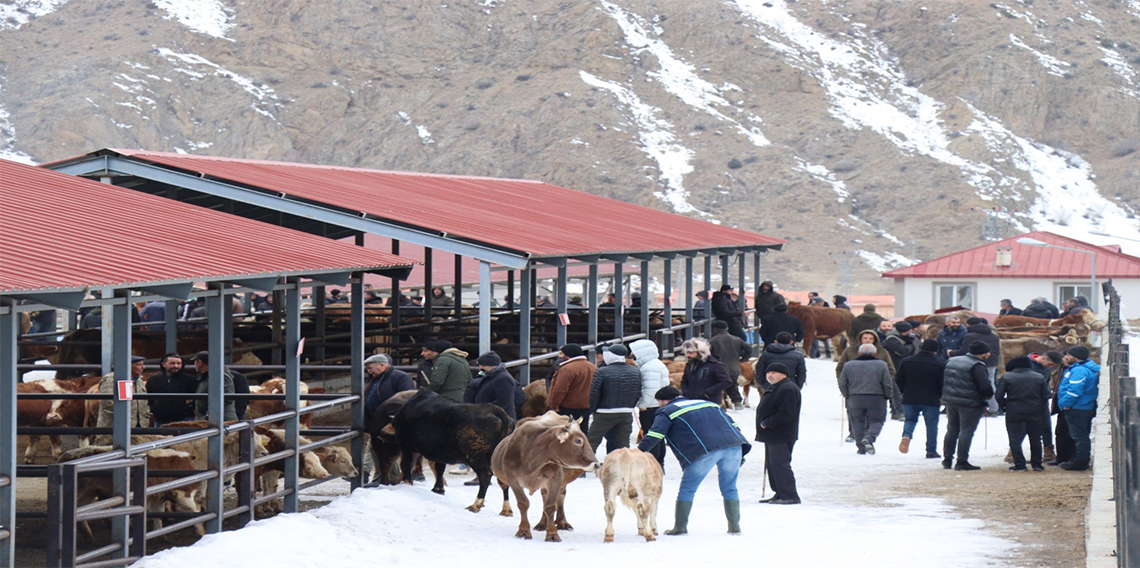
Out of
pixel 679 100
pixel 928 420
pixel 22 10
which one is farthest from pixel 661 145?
pixel 928 420

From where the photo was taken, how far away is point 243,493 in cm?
1086

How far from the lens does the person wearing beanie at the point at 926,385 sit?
51.7ft

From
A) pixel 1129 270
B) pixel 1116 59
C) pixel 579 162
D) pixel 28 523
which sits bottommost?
pixel 28 523

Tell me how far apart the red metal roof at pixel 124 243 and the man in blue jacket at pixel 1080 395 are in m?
6.48

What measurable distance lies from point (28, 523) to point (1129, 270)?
4102 cm

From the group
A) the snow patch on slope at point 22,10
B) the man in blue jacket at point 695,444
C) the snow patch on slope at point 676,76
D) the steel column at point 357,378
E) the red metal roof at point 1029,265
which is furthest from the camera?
the snow patch on slope at point 22,10

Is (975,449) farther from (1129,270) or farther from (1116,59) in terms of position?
(1116,59)

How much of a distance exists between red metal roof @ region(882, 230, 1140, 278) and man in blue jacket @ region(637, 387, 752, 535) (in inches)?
1447

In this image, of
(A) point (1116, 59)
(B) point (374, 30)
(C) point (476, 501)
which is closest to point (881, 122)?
(A) point (1116, 59)

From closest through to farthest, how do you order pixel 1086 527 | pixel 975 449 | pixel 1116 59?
1. pixel 1086 527
2. pixel 975 449
3. pixel 1116 59

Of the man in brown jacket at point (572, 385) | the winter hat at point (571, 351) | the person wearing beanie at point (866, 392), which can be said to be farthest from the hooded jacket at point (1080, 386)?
the winter hat at point (571, 351)

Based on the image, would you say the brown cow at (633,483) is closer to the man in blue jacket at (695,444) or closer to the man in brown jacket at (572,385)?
the man in blue jacket at (695,444)

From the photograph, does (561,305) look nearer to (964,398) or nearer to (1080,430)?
(964,398)

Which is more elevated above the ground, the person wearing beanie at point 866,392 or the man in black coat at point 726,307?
the man in black coat at point 726,307
